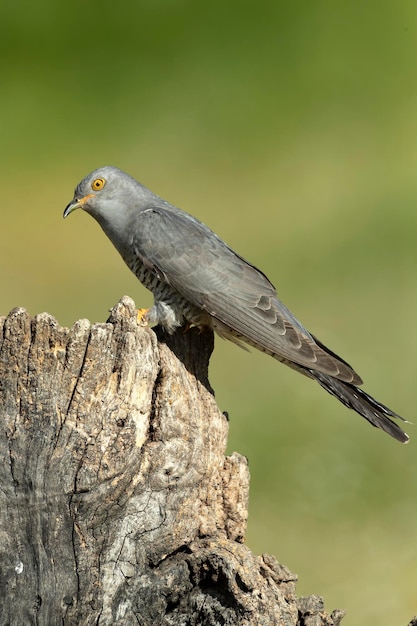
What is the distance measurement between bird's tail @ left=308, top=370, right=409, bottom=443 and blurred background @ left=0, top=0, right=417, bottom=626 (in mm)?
1716

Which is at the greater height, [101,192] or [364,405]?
[101,192]

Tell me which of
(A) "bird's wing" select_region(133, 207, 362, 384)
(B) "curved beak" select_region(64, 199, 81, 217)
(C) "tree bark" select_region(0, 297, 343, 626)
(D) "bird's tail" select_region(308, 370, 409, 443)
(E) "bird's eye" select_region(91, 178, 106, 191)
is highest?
(E) "bird's eye" select_region(91, 178, 106, 191)

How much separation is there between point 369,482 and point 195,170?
350 cm

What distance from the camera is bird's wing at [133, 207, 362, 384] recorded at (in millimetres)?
3990

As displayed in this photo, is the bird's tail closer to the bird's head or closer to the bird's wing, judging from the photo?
the bird's wing

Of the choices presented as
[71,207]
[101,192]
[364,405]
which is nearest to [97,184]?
[101,192]

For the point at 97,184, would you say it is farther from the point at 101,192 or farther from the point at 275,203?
the point at 275,203

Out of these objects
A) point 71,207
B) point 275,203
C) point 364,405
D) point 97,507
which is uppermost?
point 275,203

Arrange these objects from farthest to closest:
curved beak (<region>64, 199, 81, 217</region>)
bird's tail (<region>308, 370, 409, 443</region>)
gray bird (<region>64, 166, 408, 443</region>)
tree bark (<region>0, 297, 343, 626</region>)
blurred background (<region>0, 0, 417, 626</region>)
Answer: blurred background (<region>0, 0, 417, 626</region>), curved beak (<region>64, 199, 81, 217</region>), gray bird (<region>64, 166, 408, 443</region>), bird's tail (<region>308, 370, 409, 443</region>), tree bark (<region>0, 297, 343, 626</region>)

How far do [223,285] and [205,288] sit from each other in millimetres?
86

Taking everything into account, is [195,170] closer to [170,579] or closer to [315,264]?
[315,264]

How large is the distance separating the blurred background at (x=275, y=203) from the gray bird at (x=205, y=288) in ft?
5.80

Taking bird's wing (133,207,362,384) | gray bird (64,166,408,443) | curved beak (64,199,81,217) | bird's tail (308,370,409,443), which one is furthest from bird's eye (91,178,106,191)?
bird's tail (308,370,409,443)

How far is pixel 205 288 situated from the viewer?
4094 mm
